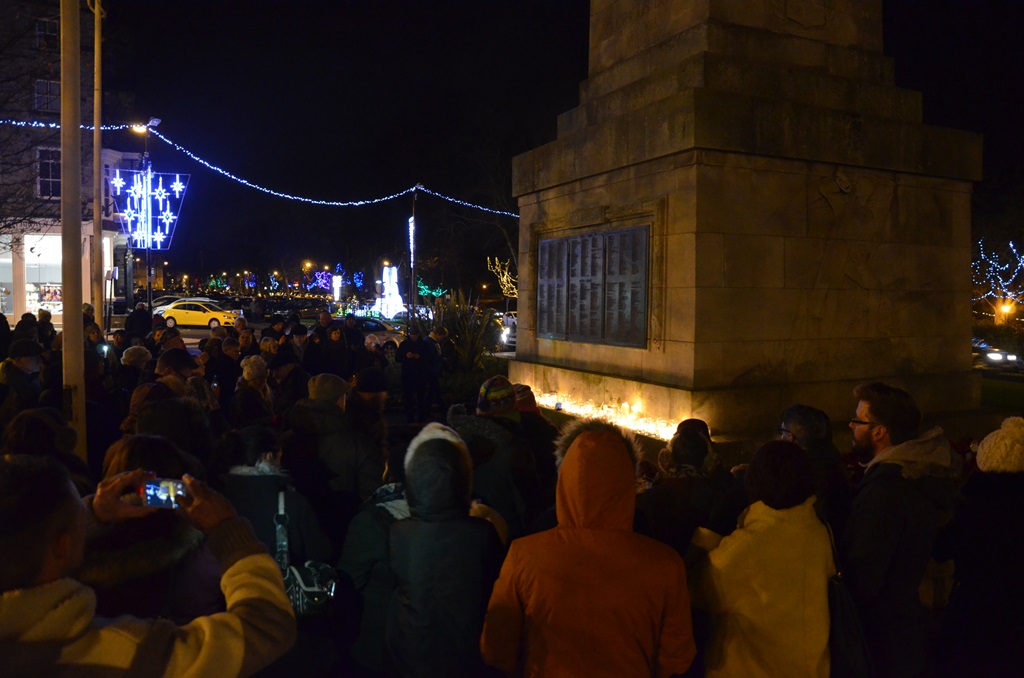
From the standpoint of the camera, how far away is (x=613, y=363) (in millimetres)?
10195

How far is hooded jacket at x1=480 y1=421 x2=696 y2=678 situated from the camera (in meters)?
2.73

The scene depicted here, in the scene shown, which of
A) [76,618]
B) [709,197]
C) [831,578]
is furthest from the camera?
[709,197]

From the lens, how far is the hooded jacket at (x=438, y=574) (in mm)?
3213

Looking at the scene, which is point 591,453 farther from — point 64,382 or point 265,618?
point 64,382

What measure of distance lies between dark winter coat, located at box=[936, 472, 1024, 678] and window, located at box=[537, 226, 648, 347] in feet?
19.0

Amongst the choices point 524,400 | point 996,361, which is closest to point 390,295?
point 996,361

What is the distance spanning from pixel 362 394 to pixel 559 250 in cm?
614

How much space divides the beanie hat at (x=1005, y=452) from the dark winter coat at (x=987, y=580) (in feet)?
0.11

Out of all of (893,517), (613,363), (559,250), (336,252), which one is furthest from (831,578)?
(336,252)

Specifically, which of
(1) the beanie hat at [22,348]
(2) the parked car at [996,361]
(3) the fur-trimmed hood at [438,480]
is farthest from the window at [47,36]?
(2) the parked car at [996,361]

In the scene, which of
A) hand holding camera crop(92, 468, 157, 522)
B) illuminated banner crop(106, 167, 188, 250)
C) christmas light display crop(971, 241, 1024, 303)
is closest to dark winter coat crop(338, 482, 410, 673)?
hand holding camera crop(92, 468, 157, 522)

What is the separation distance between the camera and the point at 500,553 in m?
3.38

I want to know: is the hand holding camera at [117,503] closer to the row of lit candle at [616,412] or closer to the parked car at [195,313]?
the row of lit candle at [616,412]

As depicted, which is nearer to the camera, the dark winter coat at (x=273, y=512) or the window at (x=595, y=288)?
the dark winter coat at (x=273, y=512)
